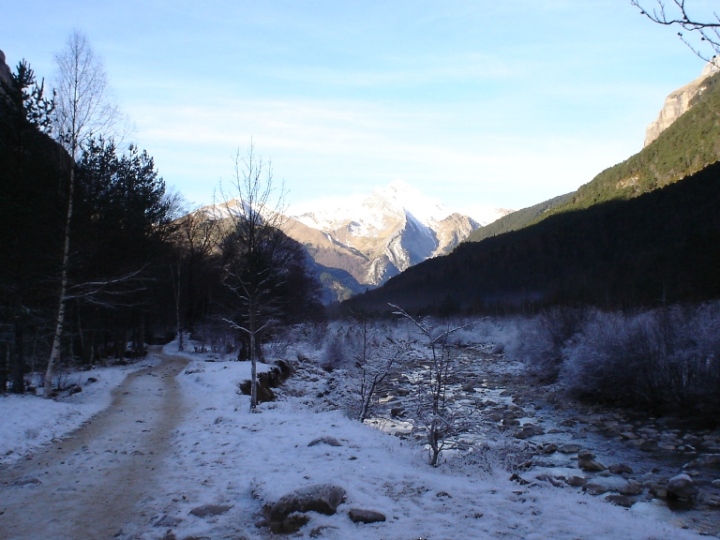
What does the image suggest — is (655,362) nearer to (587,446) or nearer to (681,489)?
(587,446)

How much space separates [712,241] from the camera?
40094 millimetres

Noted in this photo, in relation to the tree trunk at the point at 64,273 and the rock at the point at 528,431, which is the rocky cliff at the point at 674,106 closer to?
the rock at the point at 528,431

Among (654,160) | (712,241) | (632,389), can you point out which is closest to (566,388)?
(632,389)

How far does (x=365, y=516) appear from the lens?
6223 mm

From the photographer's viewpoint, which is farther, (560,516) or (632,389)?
(632,389)

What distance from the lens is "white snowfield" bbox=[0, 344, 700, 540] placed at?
5996 mm

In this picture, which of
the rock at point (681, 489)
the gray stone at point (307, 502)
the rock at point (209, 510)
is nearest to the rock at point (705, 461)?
the rock at point (681, 489)

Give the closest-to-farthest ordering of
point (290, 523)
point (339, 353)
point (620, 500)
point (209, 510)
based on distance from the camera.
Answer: point (290, 523), point (209, 510), point (620, 500), point (339, 353)

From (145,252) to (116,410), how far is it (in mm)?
13171

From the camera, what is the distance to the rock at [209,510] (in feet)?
21.5

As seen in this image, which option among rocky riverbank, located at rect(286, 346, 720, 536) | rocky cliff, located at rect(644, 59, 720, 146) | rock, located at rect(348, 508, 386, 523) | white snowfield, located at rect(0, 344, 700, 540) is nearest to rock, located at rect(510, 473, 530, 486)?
rocky riverbank, located at rect(286, 346, 720, 536)

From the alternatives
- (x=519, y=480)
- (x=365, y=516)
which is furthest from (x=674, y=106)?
(x=365, y=516)

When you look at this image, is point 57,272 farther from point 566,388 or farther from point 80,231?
point 566,388

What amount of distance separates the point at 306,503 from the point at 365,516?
79cm
